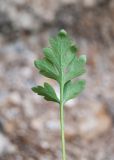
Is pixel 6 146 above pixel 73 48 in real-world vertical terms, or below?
above

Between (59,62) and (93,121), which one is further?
(93,121)

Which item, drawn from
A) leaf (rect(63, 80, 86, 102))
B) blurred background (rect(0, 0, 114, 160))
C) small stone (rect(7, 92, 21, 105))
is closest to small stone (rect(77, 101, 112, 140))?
blurred background (rect(0, 0, 114, 160))

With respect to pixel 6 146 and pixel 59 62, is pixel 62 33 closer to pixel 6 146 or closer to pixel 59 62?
pixel 59 62

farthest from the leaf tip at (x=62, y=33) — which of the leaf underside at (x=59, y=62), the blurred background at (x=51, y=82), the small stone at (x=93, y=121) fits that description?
the small stone at (x=93, y=121)

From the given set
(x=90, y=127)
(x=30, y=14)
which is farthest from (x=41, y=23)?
(x=90, y=127)

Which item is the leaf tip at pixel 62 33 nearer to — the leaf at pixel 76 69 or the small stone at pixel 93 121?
the leaf at pixel 76 69

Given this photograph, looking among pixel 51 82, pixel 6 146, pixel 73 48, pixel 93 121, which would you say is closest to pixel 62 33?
pixel 73 48

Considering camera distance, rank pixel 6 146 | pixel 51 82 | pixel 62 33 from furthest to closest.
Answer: pixel 51 82
pixel 6 146
pixel 62 33

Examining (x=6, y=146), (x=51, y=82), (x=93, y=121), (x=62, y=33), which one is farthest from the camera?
(x=51, y=82)

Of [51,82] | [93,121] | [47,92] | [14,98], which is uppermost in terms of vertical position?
[51,82]

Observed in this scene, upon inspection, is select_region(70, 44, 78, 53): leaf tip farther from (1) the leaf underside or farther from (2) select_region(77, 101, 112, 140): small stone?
(2) select_region(77, 101, 112, 140): small stone
